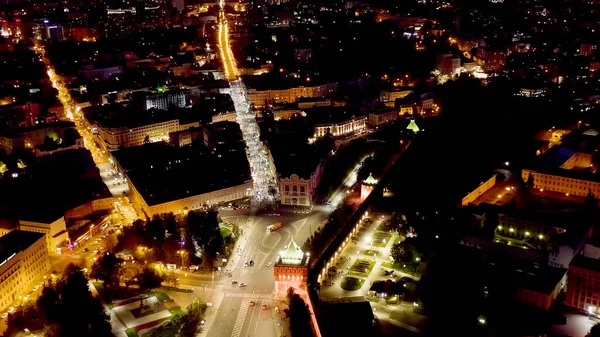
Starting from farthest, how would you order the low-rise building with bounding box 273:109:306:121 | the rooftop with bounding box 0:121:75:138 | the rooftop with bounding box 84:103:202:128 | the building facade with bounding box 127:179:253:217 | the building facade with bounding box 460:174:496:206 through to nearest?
the low-rise building with bounding box 273:109:306:121
the rooftop with bounding box 84:103:202:128
the rooftop with bounding box 0:121:75:138
the building facade with bounding box 460:174:496:206
the building facade with bounding box 127:179:253:217

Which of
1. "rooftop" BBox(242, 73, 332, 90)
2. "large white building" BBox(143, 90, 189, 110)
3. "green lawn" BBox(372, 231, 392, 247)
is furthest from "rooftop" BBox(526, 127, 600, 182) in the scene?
"large white building" BBox(143, 90, 189, 110)

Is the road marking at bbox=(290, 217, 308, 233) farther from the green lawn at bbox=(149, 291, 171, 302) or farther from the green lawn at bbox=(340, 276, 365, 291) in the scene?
the green lawn at bbox=(149, 291, 171, 302)

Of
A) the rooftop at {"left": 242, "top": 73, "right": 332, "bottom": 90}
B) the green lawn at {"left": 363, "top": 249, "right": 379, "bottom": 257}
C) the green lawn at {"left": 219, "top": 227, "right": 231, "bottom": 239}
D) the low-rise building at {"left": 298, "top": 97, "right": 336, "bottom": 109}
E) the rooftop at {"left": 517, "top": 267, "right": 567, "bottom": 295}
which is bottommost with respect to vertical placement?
the green lawn at {"left": 363, "top": 249, "right": 379, "bottom": 257}

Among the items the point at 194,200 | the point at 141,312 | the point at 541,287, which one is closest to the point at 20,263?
the point at 141,312

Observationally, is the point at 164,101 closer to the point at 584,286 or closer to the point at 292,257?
the point at 292,257

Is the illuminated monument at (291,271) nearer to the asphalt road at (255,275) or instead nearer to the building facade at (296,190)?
the asphalt road at (255,275)

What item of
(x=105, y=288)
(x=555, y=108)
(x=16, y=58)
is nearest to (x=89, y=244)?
(x=105, y=288)
